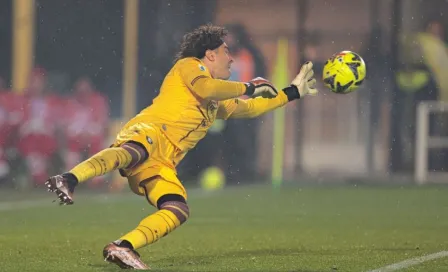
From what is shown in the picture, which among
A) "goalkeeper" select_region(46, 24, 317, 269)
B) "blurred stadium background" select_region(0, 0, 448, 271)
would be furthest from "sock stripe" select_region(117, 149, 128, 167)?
"blurred stadium background" select_region(0, 0, 448, 271)

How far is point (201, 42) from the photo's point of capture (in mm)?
8875

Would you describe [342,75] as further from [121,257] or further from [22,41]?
[22,41]

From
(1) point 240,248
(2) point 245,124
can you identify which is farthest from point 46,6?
(1) point 240,248

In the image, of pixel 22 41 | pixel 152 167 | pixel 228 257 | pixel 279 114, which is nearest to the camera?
pixel 152 167

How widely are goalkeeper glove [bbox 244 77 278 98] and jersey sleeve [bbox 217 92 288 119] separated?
157 millimetres

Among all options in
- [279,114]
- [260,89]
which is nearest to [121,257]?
[260,89]

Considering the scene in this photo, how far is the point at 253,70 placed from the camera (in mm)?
21047

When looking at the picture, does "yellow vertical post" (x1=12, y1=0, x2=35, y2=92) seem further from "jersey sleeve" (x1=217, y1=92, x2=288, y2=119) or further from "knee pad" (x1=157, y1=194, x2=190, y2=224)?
"knee pad" (x1=157, y1=194, x2=190, y2=224)

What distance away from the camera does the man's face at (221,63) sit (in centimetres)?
888

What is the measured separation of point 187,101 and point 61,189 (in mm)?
1483

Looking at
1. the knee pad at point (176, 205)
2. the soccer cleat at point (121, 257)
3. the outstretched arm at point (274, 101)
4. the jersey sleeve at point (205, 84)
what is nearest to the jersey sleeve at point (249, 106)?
the outstretched arm at point (274, 101)

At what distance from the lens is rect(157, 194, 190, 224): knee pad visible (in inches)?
319

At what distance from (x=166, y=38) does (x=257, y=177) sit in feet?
9.39

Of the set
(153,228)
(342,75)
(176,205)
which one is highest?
(342,75)
